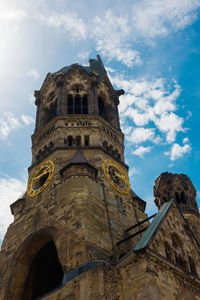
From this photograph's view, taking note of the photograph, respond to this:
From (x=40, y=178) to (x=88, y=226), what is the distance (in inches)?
359

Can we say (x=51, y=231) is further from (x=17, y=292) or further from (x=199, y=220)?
(x=199, y=220)

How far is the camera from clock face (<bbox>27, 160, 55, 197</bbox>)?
29859 millimetres

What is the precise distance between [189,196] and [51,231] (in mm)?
18463

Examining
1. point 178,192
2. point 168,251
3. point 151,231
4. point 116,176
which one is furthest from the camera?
point 178,192

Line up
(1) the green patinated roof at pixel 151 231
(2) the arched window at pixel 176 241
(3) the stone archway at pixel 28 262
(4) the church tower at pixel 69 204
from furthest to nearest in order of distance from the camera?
(3) the stone archway at pixel 28 262, (2) the arched window at pixel 176 241, (4) the church tower at pixel 69 204, (1) the green patinated roof at pixel 151 231

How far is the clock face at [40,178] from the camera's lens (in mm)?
29859

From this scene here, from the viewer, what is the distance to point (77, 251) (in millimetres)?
21453

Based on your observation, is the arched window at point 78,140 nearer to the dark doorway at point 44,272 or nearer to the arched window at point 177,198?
the dark doorway at point 44,272

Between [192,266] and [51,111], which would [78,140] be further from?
[192,266]

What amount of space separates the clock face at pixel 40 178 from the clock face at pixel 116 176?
14.6 feet

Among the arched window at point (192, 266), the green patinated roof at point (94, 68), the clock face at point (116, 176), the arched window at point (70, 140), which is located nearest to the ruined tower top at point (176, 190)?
the clock face at point (116, 176)

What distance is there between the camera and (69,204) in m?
25.4

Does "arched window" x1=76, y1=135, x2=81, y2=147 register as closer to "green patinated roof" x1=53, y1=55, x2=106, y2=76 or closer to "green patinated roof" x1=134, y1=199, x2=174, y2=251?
"green patinated roof" x1=53, y1=55, x2=106, y2=76

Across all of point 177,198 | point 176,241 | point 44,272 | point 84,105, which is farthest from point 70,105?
point 176,241
